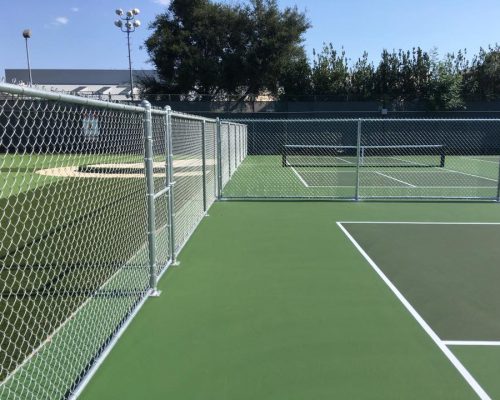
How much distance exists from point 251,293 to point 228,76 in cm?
3533

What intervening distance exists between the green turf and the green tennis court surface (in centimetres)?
514

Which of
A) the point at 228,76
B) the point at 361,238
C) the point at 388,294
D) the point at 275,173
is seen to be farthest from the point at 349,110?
the point at 388,294

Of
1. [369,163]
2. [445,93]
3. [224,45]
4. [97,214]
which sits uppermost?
[224,45]

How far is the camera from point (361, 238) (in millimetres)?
7918

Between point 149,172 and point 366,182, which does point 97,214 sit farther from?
point 366,182

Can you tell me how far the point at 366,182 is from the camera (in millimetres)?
15914

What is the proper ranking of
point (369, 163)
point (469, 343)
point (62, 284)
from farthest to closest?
point (369, 163)
point (62, 284)
point (469, 343)

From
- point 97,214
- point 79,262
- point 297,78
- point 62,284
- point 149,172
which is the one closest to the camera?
point 149,172

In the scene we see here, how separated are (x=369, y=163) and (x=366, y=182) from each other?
26.0 feet

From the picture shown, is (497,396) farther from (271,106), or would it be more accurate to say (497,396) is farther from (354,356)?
(271,106)

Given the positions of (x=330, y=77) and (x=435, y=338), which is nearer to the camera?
(x=435, y=338)

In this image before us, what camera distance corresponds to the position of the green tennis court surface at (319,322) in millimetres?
3525

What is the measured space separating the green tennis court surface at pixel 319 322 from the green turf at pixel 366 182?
16.9ft

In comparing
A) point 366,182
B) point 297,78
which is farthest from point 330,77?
point 366,182
